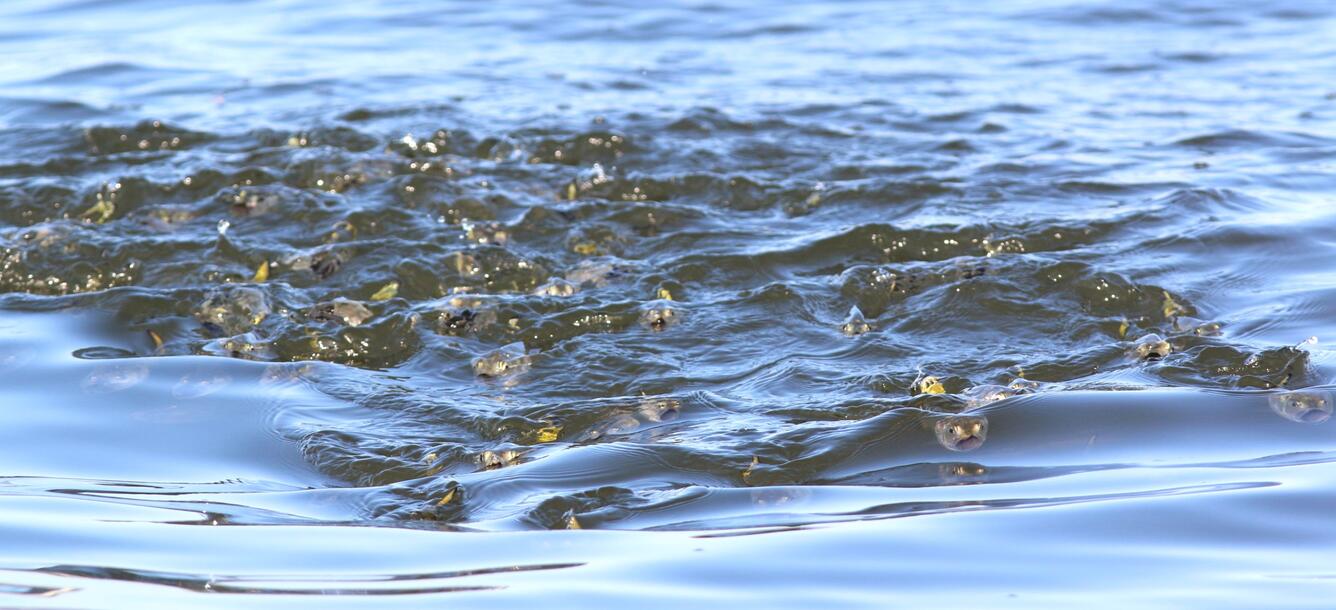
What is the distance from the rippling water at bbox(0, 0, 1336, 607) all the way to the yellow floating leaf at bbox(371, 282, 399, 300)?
0.03 feet

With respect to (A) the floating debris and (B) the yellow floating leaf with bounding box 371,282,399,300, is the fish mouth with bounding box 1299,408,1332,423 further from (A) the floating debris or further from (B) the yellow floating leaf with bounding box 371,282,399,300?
(B) the yellow floating leaf with bounding box 371,282,399,300

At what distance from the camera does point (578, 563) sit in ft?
9.77

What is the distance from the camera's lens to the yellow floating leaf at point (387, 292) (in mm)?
5422

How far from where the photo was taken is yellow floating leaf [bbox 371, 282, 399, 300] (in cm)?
542

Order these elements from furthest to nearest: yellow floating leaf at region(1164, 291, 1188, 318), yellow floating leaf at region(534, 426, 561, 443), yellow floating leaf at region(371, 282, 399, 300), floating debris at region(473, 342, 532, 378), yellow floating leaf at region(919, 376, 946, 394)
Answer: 1. yellow floating leaf at region(371, 282, 399, 300)
2. yellow floating leaf at region(1164, 291, 1188, 318)
3. floating debris at region(473, 342, 532, 378)
4. yellow floating leaf at region(919, 376, 946, 394)
5. yellow floating leaf at region(534, 426, 561, 443)

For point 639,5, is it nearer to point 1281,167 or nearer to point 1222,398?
point 1281,167

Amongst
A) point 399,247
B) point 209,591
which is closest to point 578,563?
point 209,591

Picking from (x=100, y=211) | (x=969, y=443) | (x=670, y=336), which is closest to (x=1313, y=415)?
(x=969, y=443)

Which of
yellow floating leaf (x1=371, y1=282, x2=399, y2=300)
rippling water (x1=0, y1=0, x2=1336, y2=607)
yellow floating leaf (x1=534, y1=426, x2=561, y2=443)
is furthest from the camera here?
yellow floating leaf (x1=371, y1=282, x2=399, y2=300)

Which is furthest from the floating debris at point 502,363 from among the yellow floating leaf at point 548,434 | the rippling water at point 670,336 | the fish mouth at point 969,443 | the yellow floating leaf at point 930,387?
the fish mouth at point 969,443

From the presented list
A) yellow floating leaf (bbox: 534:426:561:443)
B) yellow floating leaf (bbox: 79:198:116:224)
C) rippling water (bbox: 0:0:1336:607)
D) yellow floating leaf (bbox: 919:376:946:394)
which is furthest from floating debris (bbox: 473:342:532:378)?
yellow floating leaf (bbox: 79:198:116:224)

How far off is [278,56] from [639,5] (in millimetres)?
3468

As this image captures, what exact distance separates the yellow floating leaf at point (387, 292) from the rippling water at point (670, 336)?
0.01 m

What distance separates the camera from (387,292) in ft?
17.9
